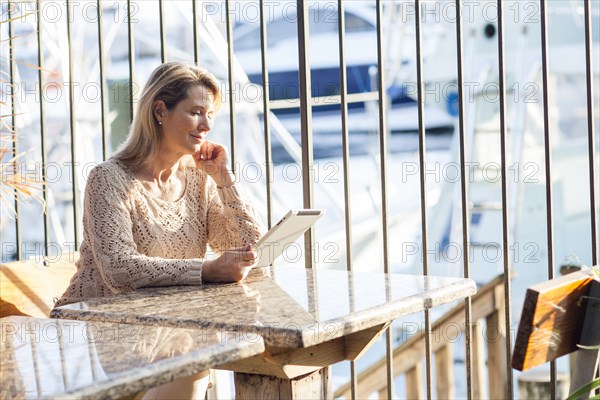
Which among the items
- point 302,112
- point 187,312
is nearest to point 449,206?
point 302,112

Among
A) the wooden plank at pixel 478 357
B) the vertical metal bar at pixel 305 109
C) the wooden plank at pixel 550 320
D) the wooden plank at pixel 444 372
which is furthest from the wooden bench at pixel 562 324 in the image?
the wooden plank at pixel 444 372

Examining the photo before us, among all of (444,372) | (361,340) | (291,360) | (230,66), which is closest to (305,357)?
(291,360)

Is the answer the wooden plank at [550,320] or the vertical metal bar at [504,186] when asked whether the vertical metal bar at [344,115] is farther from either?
the wooden plank at [550,320]

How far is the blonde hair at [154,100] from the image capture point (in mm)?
2686

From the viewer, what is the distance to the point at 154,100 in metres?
2.73

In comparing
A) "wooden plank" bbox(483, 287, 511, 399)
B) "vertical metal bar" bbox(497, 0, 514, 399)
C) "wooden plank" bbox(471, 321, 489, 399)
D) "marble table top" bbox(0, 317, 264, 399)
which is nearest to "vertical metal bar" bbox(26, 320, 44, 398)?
"marble table top" bbox(0, 317, 264, 399)

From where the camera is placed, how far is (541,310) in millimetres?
1560

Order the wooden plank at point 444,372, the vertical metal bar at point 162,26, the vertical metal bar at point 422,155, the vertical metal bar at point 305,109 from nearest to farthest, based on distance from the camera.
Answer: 1. the vertical metal bar at point 422,155
2. the vertical metal bar at point 305,109
3. the vertical metal bar at point 162,26
4. the wooden plank at point 444,372

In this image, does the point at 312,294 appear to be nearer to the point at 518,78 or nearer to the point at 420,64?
the point at 420,64

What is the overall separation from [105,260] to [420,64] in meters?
0.95

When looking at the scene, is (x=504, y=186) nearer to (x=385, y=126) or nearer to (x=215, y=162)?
(x=385, y=126)

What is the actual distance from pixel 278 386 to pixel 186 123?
95cm

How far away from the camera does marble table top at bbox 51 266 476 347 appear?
5.76ft

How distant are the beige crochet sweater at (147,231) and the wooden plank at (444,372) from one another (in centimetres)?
191
